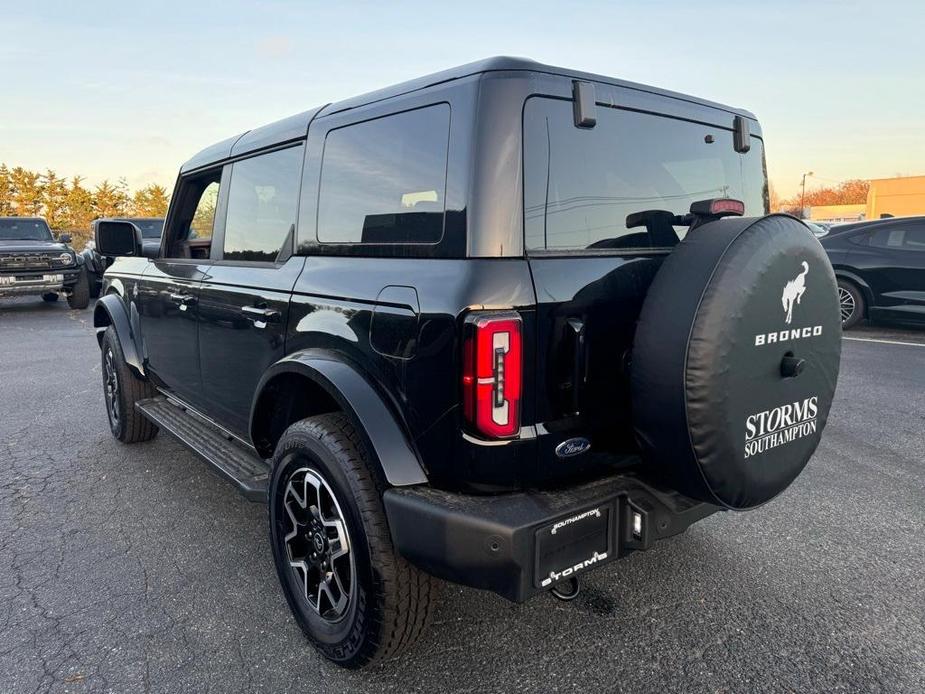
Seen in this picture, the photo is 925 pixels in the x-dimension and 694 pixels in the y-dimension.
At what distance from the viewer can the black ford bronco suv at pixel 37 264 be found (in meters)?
11.9

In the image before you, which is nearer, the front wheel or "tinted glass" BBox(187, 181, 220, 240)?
the front wheel

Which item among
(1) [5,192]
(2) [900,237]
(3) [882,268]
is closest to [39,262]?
(3) [882,268]

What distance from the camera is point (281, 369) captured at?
252 cm

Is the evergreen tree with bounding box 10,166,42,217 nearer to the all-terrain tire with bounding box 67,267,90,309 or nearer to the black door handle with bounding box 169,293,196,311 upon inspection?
the all-terrain tire with bounding box 67,267,90,309

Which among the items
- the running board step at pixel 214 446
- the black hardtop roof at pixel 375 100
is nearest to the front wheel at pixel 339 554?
the running board step at pixel 214 446

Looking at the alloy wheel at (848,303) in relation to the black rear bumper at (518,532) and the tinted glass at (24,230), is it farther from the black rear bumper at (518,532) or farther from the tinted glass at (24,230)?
the tinted glass at (24,230)

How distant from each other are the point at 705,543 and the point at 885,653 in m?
0.90

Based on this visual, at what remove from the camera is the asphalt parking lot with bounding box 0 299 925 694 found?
2.24 m

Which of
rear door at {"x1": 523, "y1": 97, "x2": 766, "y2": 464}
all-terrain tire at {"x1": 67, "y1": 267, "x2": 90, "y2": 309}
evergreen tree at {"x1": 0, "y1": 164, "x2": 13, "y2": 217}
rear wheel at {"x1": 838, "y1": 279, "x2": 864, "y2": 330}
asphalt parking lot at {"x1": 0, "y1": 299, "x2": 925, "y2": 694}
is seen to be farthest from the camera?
evergreen tree at {"x1": 0, "y1": 164, "x2": 13, "y2": 217}

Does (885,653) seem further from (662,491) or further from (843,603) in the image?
(662,491)

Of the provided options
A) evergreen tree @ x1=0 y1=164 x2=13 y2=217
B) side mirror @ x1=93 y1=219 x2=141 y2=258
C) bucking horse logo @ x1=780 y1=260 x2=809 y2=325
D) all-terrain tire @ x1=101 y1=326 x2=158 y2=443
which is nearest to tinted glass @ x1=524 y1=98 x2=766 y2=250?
bucking horse logo @ x1=780 y1=260 x2=809 y2=325

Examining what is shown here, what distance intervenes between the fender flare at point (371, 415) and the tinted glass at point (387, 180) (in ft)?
1.60

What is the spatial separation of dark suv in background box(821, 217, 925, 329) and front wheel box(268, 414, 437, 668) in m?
8.27

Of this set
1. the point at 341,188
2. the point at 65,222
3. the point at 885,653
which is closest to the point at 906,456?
the point at 885,653
